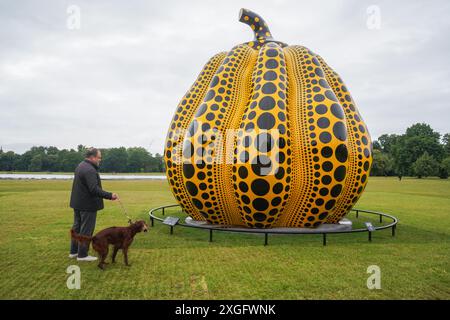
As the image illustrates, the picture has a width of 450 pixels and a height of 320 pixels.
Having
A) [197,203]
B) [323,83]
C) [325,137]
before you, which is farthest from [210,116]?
[323,83]

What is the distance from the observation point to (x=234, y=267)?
25.2 ft

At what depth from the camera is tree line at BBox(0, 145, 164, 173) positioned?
96.6 meters

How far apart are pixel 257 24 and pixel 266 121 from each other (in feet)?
18.0

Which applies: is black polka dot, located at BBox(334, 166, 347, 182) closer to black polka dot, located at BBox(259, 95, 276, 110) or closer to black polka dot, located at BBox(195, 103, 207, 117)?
black polka dot, located at BBox(259, 95, 276, 110)

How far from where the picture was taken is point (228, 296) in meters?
6.04

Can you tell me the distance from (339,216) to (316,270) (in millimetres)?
5060

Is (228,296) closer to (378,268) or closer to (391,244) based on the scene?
(378,268)

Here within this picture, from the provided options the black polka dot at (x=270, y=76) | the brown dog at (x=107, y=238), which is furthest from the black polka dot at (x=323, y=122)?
the brown dog at (x=107, y=238)

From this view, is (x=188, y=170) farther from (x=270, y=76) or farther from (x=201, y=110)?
(x=270, y=76)

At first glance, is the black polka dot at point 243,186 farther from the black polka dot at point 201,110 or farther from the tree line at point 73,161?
the tree line at point 73,161

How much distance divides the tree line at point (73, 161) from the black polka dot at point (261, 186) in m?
88.7
